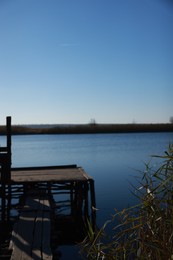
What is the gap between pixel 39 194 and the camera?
34.2 ft

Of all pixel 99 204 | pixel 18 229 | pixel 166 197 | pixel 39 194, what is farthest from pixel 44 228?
pixel 99 204

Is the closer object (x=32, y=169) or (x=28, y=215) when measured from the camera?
(x=28, y=215)

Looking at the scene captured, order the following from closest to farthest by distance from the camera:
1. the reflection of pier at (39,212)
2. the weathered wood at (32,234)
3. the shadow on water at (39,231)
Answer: the weathered wood at (32,234) < the shadow on water at (39,231) < the reflection of pier at (39,212)

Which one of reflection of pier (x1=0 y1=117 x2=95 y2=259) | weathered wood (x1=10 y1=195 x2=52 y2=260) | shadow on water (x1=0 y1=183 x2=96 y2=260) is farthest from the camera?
reflection of pier (x1=0 y1=117 x2=95 y2=259)

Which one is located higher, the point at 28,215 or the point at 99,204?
the point at 28,215

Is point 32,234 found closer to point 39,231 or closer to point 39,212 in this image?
point 39,231

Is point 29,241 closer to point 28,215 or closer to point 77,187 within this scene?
point 28,215

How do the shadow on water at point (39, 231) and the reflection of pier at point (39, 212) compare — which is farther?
the reflection of pier at point (39, 212)

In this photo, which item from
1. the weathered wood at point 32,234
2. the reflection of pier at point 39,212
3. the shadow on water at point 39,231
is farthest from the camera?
the reflection of pier at point 39,212

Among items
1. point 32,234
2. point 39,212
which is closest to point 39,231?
point 32,234

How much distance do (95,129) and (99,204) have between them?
67036 mm

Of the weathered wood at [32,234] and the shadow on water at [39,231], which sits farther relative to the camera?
the shadow on water at [39,231]

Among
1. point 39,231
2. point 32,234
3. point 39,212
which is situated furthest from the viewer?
point 39,212

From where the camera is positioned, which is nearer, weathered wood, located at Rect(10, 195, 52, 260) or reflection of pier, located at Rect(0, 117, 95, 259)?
weathered wood, located at Rect(10, 195, 52, 260)
